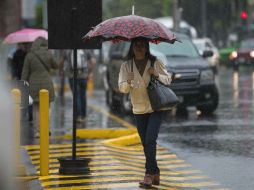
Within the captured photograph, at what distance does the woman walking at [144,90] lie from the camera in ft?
34.1

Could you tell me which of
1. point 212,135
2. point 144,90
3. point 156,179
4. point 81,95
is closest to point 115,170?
point 156,179

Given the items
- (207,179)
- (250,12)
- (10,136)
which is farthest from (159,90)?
(250,12)

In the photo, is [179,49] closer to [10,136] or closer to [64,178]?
[64,178]

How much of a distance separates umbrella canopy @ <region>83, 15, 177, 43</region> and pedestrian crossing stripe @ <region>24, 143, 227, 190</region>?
5.64 feet

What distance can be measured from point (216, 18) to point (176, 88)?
185 feet

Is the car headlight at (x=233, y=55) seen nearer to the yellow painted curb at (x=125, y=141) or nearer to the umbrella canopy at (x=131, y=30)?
the yellow painted curb at (x=125, y=141)

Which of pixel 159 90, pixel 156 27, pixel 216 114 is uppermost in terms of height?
pixel 156 27

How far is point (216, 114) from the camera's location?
20.2m

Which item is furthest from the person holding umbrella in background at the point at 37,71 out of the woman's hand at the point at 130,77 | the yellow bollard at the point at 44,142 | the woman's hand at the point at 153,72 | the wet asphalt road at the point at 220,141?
the woman's hand at the point at 153,72

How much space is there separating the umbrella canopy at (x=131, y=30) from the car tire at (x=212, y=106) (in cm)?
1000

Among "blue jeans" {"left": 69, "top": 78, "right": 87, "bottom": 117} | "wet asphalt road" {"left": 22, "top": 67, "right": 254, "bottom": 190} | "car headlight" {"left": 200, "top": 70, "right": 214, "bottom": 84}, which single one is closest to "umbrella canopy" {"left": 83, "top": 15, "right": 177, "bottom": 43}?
"wet asphalt road" {"left": 22, "top": 67, "right": 254, "bottom": 190}

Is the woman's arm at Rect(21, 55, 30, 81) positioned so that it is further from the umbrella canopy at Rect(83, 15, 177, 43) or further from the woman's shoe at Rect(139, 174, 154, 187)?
the woman's shoe at Rect(139, 174, 154, 187)

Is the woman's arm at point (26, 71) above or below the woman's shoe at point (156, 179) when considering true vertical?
above

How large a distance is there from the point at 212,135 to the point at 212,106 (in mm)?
4690
